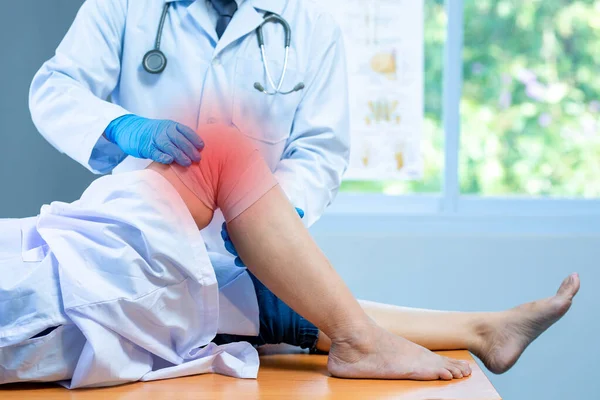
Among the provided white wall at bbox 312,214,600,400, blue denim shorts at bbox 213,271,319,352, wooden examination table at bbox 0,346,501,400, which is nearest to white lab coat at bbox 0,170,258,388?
wooden examination table at bbox 0,346,501,400

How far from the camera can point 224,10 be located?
1806 millimetres

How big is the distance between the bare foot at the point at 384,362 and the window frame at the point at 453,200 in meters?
1.17

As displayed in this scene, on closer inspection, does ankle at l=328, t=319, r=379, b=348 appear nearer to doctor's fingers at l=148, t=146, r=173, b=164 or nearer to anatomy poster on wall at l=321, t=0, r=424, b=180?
doctor's fingers at l=148, t=146, r=173, b=164

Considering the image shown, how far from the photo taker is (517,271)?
234 cm

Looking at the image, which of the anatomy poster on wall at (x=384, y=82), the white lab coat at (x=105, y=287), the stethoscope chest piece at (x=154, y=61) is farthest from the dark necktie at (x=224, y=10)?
the anatomy poster on wall at (x=384, y=82)

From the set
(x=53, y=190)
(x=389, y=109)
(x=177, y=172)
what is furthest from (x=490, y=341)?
(x=53, y=190)

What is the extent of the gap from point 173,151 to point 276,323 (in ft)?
1.27

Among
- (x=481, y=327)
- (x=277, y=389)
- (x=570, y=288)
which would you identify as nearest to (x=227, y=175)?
(x=277, y=389)

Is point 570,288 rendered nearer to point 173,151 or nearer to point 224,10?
point 173,151

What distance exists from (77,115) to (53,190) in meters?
0.99

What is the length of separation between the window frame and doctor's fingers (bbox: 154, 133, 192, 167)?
4.02 feet

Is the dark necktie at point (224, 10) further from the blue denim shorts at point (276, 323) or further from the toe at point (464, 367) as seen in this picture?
the toe at point (464, 367)

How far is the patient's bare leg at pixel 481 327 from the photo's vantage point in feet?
4.98

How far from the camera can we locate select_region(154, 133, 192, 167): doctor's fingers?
4.21 feet
